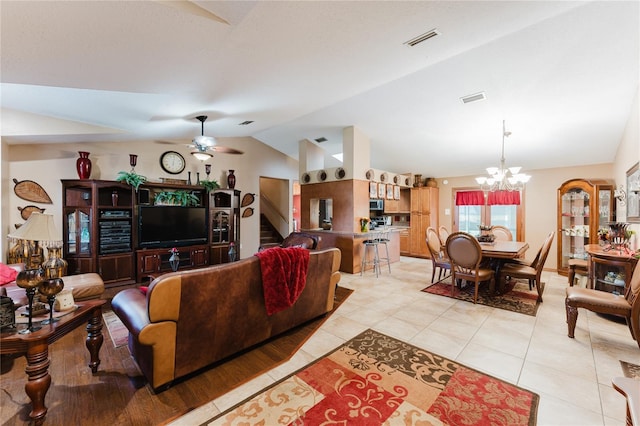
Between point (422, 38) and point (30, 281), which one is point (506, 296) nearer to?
point (422, 38)

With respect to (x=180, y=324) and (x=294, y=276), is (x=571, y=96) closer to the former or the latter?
(x=294, y=276)

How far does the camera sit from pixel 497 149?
551 cm

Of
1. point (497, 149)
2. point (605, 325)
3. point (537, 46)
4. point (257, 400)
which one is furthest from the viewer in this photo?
point (497, 149)

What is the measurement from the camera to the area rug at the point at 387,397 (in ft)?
5.46

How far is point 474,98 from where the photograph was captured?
3889 mm

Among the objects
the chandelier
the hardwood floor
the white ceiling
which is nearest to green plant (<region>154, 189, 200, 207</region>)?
the white ceiling

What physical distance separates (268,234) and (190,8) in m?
6.79

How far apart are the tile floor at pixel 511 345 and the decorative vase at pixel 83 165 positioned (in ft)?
15.7

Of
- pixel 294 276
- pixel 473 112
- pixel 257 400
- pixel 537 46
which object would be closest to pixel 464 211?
pixel 473 112

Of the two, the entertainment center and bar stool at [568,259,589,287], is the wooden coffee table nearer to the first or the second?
the entertainment center

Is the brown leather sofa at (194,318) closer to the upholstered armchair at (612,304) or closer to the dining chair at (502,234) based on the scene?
the upholstered armchair at (612,304)

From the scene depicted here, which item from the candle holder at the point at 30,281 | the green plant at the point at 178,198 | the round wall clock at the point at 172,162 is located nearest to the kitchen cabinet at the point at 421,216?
the green plant at the point at 178,198

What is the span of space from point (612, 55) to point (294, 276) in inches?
166

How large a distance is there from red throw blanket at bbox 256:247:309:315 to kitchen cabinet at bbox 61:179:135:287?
12.9 feet
